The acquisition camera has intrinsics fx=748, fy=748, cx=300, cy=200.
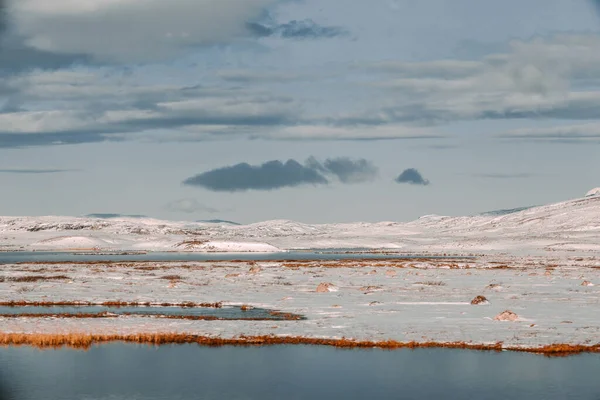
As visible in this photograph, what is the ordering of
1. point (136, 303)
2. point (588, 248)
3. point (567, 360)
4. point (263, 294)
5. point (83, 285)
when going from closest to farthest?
point (567, 360) < point (136, 303) < point (263, 294) < point (83, 285) < point (588, 248)

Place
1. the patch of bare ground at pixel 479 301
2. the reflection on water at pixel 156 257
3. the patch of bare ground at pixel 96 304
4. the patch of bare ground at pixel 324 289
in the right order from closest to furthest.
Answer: the patch of bare ground at pixel 479 301 < the patch of bare ground at pixel 96 304 < the patch of bare ground at pixel 324 289 < the reflection on water at pixel 156 257

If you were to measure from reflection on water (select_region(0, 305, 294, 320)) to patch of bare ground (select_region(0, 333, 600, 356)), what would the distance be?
8.13 meters

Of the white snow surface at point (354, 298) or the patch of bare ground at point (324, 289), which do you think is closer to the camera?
the white snow surface at point (354, 298)

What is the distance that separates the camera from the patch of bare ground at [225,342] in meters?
32.5

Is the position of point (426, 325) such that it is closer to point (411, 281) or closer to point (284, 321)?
point (284, 321)

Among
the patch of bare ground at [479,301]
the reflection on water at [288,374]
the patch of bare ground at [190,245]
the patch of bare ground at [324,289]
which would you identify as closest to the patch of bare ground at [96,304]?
the patch of bare ground at [324,289]

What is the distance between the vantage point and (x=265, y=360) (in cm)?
3078

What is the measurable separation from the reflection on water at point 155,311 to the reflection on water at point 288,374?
10.8 m

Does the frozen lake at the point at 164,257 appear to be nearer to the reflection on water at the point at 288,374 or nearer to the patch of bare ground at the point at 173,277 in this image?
the patch of bare ground at the point at 173,277

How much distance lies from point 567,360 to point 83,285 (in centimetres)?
4394

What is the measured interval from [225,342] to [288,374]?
21.8 feet

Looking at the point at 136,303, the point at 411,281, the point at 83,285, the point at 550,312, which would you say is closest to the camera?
the point at 550,312

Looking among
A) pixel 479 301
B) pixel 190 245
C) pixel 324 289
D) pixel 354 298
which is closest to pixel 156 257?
pixel 190 245

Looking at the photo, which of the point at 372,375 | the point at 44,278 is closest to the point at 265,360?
the point at 372,375
